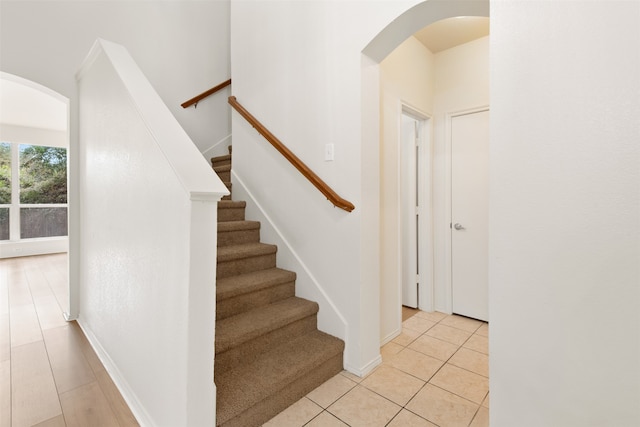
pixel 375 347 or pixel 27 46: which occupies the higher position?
pixel 27 46

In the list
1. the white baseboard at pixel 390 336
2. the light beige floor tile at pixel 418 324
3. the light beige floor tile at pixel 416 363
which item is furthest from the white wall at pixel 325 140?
the light beige floor tile at pixel 418 324

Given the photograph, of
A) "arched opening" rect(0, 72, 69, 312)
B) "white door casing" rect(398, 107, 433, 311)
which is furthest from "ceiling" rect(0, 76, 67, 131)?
"white door casing" rect(398, 107, 433, 311)

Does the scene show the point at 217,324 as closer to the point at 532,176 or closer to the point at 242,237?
the point at 242,237

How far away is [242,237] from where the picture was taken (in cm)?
249

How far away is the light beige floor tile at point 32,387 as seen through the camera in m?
1.49

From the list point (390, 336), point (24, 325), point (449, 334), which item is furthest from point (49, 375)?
point (449, 334)

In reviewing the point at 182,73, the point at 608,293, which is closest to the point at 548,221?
the point at 608,293

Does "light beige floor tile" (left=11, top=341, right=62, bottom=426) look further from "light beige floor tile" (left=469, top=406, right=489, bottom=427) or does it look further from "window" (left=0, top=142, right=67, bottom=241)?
"window" (left=0, top=142, right=67, bottom=241)

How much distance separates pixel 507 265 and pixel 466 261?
1924 millimetres

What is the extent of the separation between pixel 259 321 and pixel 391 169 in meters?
1.61

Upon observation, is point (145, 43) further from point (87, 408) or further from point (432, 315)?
point (432, 315)

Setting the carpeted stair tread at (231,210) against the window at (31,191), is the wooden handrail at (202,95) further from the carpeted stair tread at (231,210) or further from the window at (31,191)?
the window at (31,191)

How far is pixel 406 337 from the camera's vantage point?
2.50 m

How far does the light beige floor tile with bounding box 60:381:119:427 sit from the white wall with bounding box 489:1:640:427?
6.01ft
